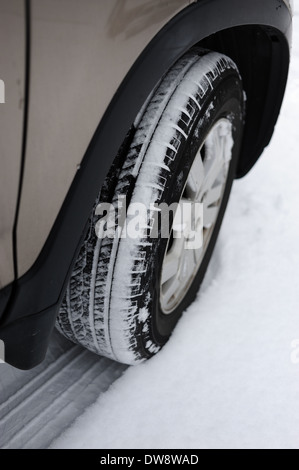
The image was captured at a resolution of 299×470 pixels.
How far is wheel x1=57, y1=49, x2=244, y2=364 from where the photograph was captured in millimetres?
1128

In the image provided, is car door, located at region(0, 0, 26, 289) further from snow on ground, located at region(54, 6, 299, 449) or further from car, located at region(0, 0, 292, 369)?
snow on ground, located at region(54, 6, 299, 449)

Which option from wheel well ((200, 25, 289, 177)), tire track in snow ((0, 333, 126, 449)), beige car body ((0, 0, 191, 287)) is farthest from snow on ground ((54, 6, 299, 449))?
beige car body ((0, 0, 191, 287))

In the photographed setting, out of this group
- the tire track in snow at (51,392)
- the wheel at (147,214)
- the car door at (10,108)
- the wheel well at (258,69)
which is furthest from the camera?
the wheel well at (258,69)

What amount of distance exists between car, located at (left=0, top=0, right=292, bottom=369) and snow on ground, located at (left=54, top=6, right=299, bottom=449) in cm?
10

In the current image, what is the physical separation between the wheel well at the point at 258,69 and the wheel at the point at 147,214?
19 cm

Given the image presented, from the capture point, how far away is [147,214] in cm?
114

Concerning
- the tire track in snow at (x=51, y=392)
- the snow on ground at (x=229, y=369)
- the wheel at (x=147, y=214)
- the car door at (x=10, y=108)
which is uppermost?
the car door at (x=10, y=108)

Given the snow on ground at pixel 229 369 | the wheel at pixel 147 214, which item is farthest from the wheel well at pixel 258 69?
the snow on ground at pixel 229 369

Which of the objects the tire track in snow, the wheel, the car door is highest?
the car door

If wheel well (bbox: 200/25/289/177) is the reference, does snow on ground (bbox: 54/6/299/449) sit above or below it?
below

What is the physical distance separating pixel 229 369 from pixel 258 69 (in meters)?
1.00

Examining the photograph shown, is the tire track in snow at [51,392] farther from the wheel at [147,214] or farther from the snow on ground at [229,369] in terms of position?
the wheel at [147,214]

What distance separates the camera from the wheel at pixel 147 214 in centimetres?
113

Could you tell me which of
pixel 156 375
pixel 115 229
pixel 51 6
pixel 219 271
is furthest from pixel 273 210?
pixel 51 6
